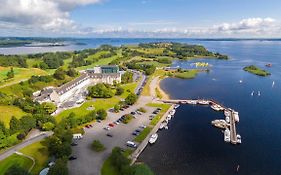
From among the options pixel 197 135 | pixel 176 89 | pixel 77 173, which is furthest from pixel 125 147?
pixel 176 89

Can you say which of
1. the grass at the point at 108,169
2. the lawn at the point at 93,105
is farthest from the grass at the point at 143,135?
the lawn at the point at 93,105

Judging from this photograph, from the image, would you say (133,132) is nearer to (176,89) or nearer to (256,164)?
(256,164)

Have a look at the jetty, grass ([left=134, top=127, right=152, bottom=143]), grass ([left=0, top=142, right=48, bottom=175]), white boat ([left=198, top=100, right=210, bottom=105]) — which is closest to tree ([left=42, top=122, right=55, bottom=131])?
grass ([left=0, top=142, right=48, bottom=175])

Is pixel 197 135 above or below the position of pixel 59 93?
below

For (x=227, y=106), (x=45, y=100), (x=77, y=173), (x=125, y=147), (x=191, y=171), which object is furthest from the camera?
(x=227, y=106)

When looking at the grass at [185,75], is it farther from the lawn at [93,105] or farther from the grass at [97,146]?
the grass at [97,146]

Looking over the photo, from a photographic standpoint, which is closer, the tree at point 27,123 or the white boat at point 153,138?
the white boat at point 153,138

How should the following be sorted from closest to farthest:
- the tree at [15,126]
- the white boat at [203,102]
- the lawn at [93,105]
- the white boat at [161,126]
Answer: the tree at [15,126] < the white boat at [161,126] < the lawn at [93,105] < the white boat at [203,102]

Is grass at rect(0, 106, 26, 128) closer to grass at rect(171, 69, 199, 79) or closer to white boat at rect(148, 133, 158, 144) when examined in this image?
white boat at rect(148, 133, 158, 144)
